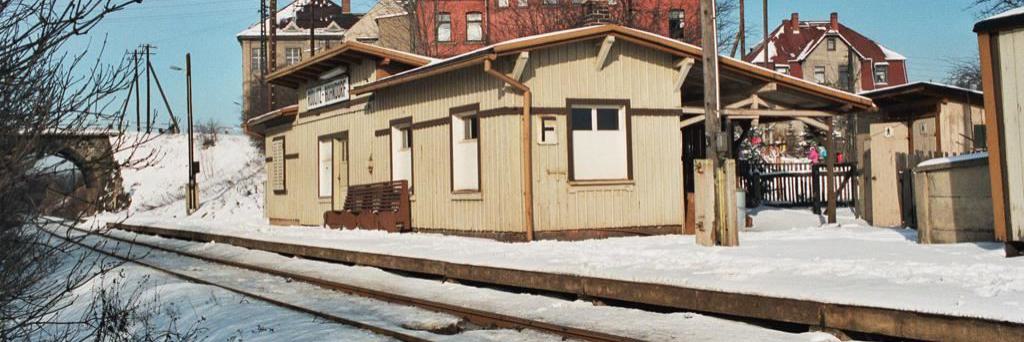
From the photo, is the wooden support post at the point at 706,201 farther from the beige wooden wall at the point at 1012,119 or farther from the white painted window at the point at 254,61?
the white painted window at the point at 254,61

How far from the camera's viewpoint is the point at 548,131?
17.5 m

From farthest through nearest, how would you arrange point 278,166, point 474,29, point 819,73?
point 819,73, point 474,29, point 278,166

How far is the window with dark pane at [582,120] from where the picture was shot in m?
17.9

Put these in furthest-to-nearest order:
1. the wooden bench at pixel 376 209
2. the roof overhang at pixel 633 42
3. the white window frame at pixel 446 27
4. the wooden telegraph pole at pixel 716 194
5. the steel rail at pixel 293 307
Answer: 1. the white window frame at pixel 446 27
2. the wooden bench at pixel 376 209
3. the roof overhang at pixel 633 42
4. the wooden telegraph pole at pixel 716 194
5. the steel rail at pixel 293 307

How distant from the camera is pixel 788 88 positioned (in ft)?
64.3

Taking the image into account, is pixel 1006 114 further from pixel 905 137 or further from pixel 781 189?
pixel 781 189

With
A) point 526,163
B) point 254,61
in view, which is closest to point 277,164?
point 526,163

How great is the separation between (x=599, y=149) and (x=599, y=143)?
0.12m

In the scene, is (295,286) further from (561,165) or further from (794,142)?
(794,142)

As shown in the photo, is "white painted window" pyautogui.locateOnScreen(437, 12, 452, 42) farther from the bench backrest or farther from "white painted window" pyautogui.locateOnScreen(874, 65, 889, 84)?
"white painted window" pyautogui.locateOnScreen(874, 65, 889, 84)

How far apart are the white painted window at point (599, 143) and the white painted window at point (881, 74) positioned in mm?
63670

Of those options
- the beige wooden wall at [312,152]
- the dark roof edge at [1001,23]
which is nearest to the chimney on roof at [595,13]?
the beige wooden wall at [312,152]

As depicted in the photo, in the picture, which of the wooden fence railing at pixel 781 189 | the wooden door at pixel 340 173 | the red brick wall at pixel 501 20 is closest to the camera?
the wooden door at pixel 340 173

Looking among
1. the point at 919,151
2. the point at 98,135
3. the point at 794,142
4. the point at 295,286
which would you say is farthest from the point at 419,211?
the point at 794,142
